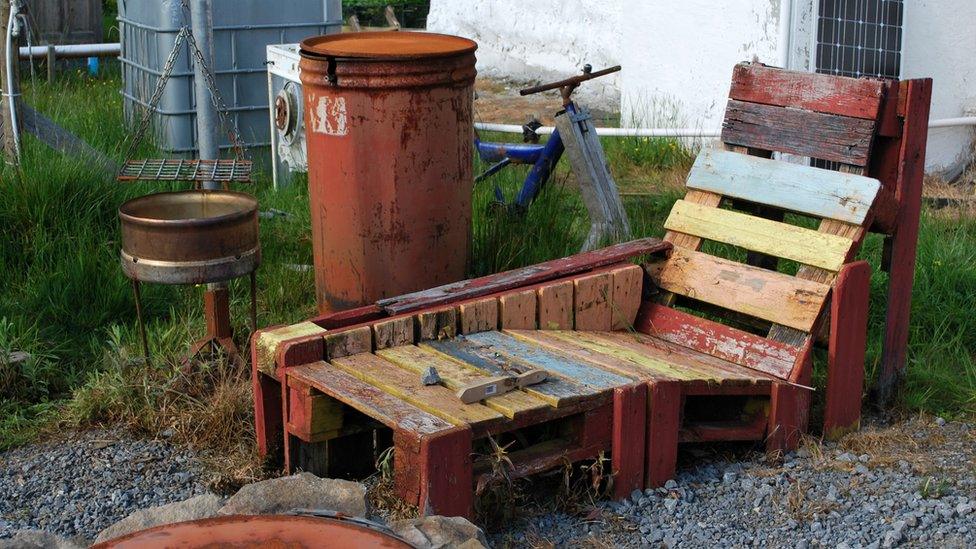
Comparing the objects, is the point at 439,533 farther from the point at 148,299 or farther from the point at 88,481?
the point at 148,299

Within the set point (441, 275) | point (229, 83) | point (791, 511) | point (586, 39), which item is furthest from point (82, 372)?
point (586, 39)

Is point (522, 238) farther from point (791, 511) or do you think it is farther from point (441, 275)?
point (791, 511)

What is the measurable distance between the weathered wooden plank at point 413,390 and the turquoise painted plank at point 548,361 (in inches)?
15.5

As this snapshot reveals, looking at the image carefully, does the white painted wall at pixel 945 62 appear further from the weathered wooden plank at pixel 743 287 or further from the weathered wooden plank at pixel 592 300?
the weathered wooden plank at pixel 592 300

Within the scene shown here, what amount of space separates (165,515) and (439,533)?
0.70m

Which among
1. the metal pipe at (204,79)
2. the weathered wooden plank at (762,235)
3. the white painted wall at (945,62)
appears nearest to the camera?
the weathered wooden plank at (762,235)

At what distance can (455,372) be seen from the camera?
3750mm

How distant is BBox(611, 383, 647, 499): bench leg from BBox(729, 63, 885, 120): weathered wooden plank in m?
1.48

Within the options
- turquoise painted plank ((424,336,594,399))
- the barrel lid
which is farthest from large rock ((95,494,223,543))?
the barrel lid

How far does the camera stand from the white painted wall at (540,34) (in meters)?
11.7

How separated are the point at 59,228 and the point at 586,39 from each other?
7.21m

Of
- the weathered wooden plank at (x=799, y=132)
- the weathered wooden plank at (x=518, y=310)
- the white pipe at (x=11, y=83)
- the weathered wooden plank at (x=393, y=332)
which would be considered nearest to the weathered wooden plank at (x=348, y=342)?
the weathered wooden plank at (x=393, y=332)

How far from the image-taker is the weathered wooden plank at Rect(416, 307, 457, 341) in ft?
13.3

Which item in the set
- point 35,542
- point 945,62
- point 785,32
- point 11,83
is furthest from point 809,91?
point 11,83
